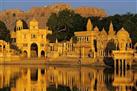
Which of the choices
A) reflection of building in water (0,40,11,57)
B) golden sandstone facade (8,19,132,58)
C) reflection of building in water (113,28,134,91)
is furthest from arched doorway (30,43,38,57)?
reflection of building in water (113,28,134,91)

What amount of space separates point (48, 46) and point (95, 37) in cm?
834

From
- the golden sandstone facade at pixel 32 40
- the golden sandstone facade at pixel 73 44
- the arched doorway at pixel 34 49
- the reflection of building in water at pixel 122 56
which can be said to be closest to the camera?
the reflection of building in water at pixel 122 56

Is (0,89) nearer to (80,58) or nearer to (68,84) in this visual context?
(68,84)

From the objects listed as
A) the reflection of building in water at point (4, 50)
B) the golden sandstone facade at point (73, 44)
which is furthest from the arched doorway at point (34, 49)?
the reflection of building in water at point (4, 50)

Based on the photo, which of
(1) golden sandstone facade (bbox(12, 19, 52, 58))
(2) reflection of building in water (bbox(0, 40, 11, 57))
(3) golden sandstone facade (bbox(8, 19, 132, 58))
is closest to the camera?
(3) golden sandstone facade (bbox(8, 19, 132, 58))

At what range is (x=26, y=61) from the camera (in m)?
71.4

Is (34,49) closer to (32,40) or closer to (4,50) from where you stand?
(32,40)

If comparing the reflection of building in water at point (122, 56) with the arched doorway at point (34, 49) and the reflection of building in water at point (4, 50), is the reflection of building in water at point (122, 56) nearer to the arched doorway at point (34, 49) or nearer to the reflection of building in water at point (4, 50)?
the reflection of building in water at point (4, 50)

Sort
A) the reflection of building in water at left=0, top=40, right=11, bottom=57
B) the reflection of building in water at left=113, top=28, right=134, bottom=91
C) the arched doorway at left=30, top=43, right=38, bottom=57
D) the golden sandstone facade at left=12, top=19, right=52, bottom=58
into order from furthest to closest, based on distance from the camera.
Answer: the arched doorway at left=30, top=43, right=38, bottom=57, the golden sandstone facade at left=12, top=19, right=52, bottom=58, the reflection of building in water at left=0, top=40, right=11, bottom=57, the reflection of building in water at left=113, top=28, right=134, bottom=91

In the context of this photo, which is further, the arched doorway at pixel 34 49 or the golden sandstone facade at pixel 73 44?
the arched doorway at pixel 34 49

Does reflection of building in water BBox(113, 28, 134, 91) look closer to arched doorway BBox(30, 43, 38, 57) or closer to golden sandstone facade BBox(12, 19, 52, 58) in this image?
golden sandstone facade BBox(12, 19, 52, 58)

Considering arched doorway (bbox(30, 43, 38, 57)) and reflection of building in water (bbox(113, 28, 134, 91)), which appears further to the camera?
arched doorway (bbox(30, 43, 38, 57))

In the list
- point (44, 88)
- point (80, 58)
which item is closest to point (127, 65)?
point (80, 58)

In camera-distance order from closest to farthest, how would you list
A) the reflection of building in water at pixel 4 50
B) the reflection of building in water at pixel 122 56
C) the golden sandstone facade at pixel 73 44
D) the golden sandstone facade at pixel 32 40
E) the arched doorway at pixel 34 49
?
the reflection of building in water at pixel 122 56 → the golden sandstone facade at pixel 73 44 → the reflection of building in water at pixel 4 50 → the golden sandstone facade at pixel 32 40 → the arched doorway at pixel 34 49
